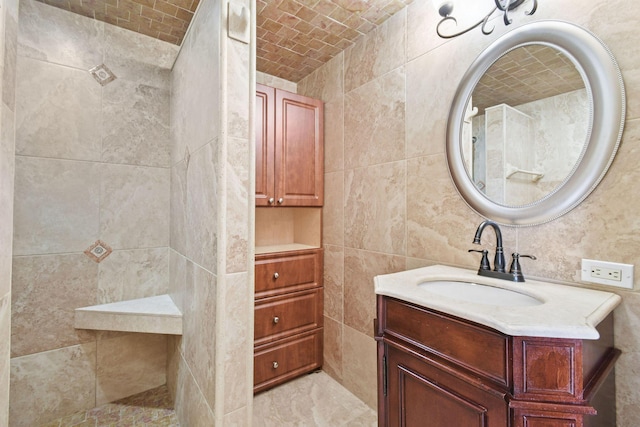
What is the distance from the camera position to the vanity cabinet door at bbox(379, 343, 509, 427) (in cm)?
84

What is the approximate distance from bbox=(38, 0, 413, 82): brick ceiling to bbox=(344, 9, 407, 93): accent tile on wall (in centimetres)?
5

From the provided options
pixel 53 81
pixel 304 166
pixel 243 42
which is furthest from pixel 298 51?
pixel 53 81

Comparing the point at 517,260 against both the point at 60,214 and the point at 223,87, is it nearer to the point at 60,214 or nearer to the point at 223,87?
the point at 223,87

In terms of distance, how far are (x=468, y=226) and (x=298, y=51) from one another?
170cm

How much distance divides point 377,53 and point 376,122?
1.45ft

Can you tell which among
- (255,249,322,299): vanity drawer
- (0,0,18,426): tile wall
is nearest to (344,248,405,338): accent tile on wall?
(255,249,322,299): vanity drawer

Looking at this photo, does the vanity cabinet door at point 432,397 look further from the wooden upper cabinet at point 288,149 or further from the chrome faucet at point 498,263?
the wooden upper cabinet at point 288,149

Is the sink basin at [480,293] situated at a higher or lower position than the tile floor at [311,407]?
higher

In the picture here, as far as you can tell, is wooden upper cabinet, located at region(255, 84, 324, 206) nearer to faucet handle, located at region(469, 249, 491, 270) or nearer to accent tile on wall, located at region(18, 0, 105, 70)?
accent tile on wall, located at region(18, 0, 105, 70)

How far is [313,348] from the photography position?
2295 millimetres

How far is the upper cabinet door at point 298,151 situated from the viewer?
215 cm

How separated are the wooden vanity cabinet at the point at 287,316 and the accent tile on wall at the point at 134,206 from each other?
764 millimetres

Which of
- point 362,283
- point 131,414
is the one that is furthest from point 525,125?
point 131,414

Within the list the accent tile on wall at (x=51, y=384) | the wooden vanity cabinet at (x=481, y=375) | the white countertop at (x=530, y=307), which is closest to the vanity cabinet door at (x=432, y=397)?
the wooden vanity cabinet at (x=481, y=375)
